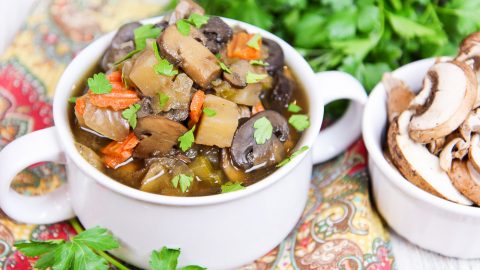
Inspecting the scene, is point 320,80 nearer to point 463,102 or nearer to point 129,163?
point 463,102

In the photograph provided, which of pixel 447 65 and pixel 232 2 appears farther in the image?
pixel 232 2

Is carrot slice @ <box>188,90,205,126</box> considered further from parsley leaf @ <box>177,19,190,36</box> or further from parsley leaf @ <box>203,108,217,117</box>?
parsley leaf @ <box>177,19,190,36</box>

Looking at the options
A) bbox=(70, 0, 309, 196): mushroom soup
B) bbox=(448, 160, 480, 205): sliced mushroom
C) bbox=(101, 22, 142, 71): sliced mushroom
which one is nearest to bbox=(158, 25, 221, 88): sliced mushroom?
bbox=(70, 0, 309, 196): mushroom soup

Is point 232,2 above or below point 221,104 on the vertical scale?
below

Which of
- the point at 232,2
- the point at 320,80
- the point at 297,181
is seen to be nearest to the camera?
the point at 297,181

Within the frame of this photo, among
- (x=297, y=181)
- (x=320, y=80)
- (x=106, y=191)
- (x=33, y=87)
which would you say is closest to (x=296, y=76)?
(x=320, y=80)

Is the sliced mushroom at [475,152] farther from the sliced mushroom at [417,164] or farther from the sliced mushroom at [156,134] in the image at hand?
the sliced mushroom at [156,134]

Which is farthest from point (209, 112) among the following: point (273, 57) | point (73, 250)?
point (73, 250)
